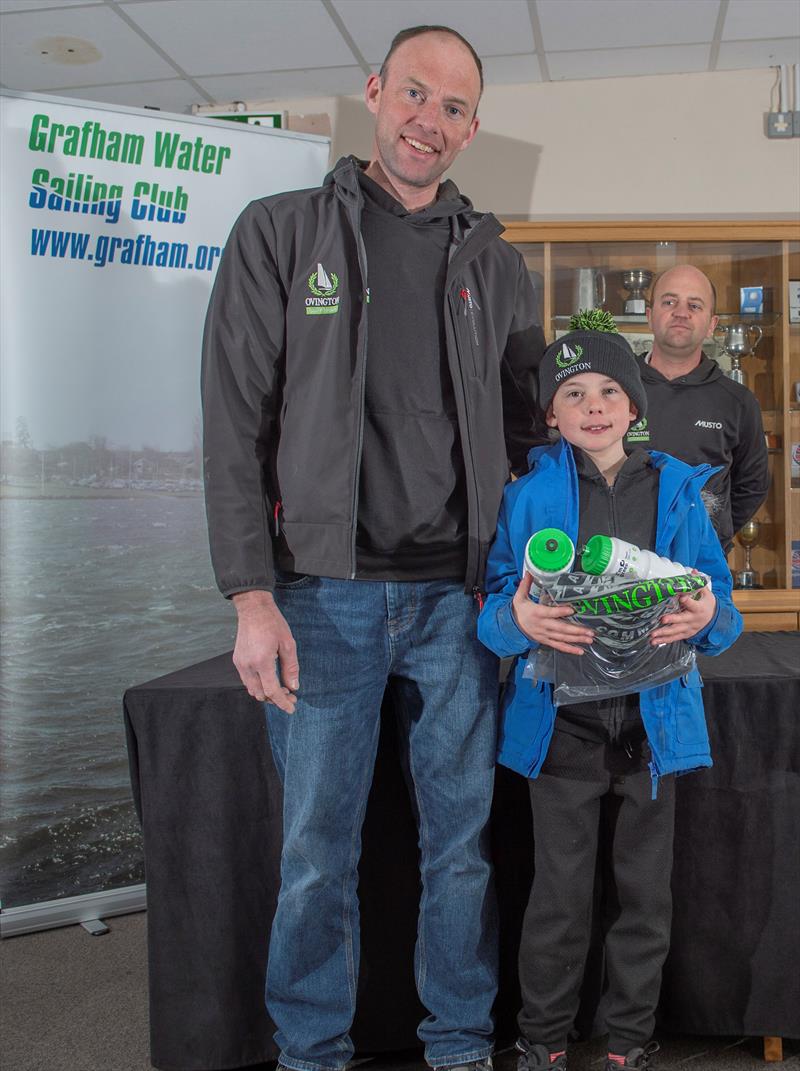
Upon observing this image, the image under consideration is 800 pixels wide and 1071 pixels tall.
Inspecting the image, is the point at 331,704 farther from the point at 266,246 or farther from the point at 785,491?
the point at 785,491

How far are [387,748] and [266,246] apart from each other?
2.91 feet

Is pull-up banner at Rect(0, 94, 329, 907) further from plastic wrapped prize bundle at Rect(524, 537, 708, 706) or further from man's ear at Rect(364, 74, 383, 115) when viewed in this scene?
plastic wrapped prize bundle at Rect(524, 537, 708, 706)

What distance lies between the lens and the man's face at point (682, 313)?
3.01m

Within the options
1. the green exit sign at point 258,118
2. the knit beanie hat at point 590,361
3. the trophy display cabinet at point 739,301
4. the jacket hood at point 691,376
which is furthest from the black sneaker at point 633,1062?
the green exit sign at point 258,118

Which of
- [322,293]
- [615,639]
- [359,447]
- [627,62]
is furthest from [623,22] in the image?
[615,639]

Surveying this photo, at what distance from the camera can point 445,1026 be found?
1.54 metres

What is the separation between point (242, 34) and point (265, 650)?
125 inches

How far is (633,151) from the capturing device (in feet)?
13.8

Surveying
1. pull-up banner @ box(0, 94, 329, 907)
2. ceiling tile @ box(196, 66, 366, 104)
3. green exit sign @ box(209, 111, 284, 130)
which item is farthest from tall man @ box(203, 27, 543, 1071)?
ceiling tile @ box(196, 66, 366, 104)

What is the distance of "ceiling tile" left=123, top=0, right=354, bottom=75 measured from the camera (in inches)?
137

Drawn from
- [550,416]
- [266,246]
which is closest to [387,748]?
[550,416]

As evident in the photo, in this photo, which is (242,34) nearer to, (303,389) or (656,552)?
(303,389)

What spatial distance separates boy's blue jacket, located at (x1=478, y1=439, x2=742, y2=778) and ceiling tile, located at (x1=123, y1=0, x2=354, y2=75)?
2731 mm

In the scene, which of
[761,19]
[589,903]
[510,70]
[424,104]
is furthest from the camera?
[510,70]
